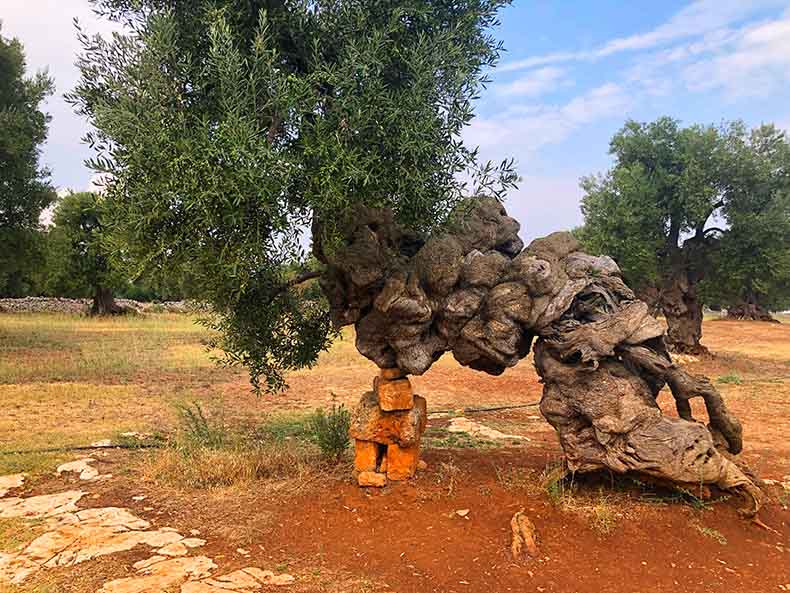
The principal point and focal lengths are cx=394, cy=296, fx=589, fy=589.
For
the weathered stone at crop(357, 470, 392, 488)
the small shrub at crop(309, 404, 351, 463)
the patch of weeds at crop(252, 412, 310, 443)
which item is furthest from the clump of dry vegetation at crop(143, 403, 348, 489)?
the patch of weeds at crop(252, 412, 310, 443)

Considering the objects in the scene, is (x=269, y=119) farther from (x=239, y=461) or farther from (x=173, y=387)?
(x=173, y=387)

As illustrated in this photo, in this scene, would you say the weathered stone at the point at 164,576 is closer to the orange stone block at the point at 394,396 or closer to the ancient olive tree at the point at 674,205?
the orange stone block at the point at 394,396

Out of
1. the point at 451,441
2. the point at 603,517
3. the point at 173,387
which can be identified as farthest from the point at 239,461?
the point at 173,387

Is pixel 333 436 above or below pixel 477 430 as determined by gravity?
above

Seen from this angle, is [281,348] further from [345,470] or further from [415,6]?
[415,6]

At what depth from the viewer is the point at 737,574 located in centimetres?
566

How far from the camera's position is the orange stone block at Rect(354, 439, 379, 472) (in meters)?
7.86

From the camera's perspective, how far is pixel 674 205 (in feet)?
79.0

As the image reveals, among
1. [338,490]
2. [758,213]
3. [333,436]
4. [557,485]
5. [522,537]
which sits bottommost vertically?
[338,490]

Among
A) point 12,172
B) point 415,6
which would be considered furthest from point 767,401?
point 12,172

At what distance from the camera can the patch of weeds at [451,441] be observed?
10625 mm

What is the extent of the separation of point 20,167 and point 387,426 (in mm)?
19591

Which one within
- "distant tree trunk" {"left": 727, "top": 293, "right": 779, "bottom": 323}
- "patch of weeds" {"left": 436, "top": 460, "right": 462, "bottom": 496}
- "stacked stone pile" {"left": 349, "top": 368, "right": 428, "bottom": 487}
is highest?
"distant tree trunk" {"left": 727, "top": 293, "right": 779, "bottom": 323}

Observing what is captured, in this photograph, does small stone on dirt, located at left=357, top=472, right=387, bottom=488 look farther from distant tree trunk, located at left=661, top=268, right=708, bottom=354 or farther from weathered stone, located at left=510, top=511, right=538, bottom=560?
distant tree trunk, located at left=661, top=268, right=708, bottom=354
